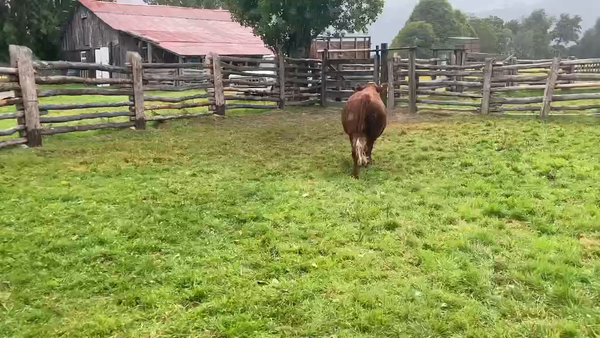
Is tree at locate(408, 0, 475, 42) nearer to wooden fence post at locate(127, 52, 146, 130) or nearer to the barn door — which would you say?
the barn door

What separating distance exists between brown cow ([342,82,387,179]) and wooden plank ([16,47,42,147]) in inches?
211

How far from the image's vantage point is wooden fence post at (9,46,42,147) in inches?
322

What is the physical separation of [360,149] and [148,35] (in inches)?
965

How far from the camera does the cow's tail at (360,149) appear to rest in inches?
262

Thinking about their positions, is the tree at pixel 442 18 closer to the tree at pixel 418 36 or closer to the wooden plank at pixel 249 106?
the tree at pixel 418 36

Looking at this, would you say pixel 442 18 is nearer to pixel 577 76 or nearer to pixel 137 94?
pixel 577 76

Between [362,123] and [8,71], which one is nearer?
[362,123]

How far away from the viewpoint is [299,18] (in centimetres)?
1647

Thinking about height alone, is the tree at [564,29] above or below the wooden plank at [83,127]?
above

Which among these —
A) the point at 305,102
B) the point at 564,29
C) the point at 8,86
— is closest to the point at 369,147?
the point at 8,86

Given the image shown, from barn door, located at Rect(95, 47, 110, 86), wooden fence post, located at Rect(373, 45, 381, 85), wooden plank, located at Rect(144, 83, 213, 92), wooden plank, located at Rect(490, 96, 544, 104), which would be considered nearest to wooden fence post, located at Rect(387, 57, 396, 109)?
wooden fence post, located at Rect(373, 45, 381, 85)

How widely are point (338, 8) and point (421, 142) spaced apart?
9990 millimetres

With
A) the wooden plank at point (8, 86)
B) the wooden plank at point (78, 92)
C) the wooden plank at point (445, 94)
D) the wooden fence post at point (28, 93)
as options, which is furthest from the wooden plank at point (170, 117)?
the wooden plank at point (445, 94)

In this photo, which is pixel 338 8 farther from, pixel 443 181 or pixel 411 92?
pixel 443 181
